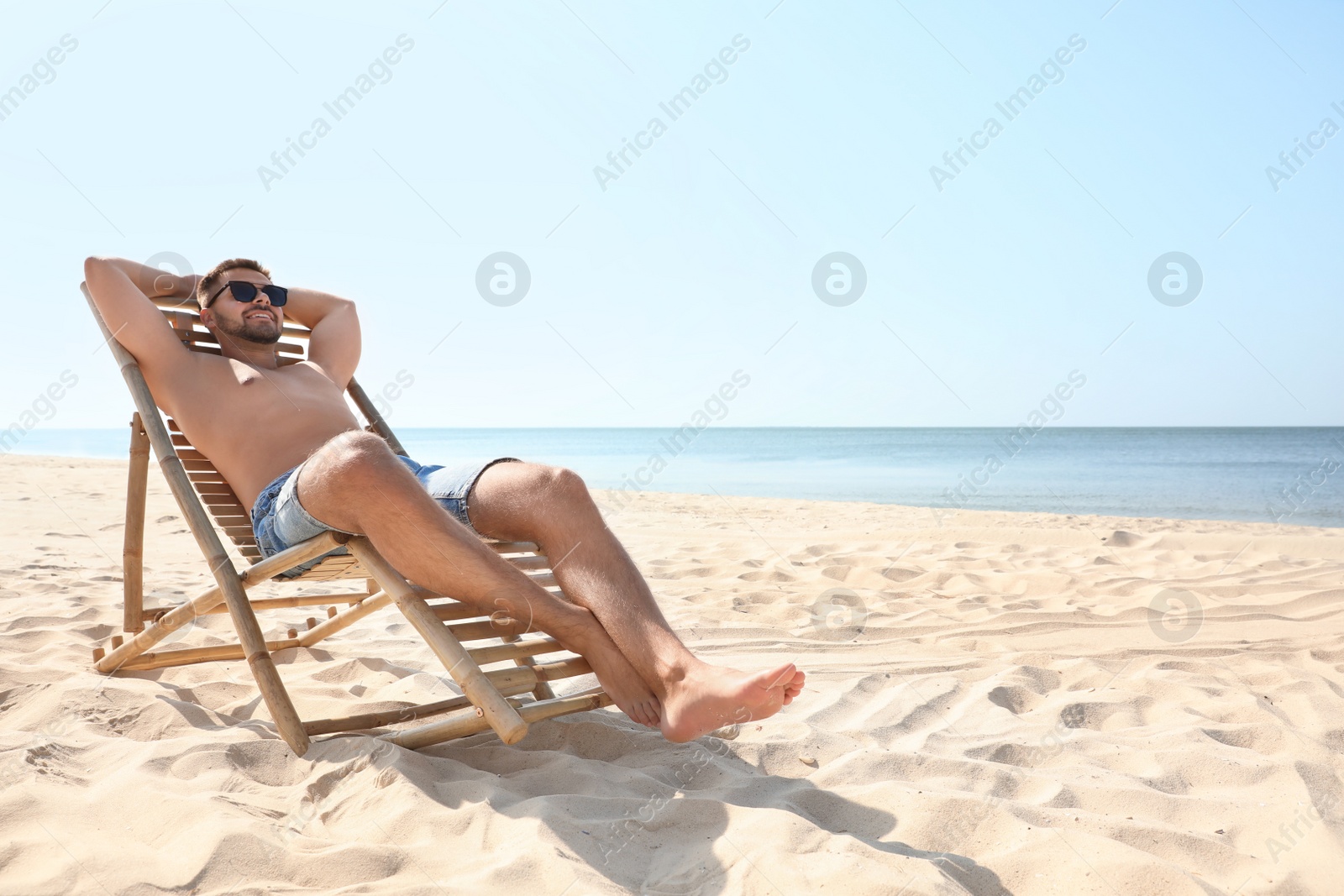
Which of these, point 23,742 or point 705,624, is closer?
point 23,742

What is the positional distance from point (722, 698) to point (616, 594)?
40 cm

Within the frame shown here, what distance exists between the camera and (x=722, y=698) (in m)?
1.69

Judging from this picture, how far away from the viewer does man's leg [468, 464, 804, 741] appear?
1.70 meters

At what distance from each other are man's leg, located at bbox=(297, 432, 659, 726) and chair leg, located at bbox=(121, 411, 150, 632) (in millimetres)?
910

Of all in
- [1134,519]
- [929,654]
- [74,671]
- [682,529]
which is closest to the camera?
[74,671]

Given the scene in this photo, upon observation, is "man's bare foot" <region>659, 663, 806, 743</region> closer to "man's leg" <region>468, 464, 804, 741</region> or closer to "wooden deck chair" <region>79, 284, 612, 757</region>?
"man's leg" <region>468, 464, 804, 741</region>

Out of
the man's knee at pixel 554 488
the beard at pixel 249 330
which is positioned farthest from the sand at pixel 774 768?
the beard at pixel 249 330

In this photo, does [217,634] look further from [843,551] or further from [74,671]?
[843,551]

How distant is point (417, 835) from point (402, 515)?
0.71m

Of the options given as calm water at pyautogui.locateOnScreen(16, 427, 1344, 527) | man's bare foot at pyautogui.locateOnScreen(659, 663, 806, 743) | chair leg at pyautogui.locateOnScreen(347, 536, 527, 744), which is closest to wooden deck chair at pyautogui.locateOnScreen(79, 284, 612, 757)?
chair leg at pyautogui.locateOnScreen(347, 536, 527, 744)

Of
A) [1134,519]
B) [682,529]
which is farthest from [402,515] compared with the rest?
[1134,519]

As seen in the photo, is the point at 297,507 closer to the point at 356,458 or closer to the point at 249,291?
the point at 356,458

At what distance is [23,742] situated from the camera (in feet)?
5.77

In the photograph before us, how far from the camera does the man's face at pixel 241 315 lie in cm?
286
